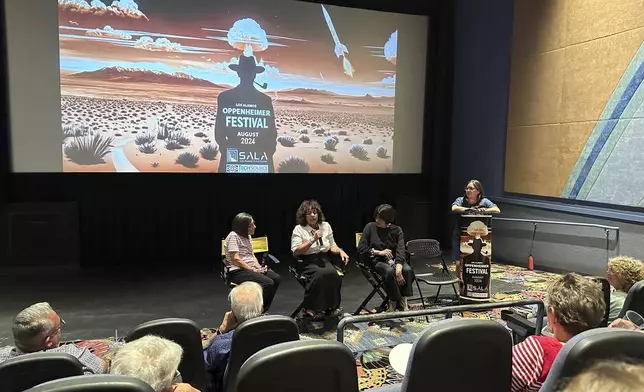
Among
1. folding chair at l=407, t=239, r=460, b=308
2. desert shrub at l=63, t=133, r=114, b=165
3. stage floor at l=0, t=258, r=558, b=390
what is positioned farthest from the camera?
desert shrub at l=63, t=133, r=114, b=165

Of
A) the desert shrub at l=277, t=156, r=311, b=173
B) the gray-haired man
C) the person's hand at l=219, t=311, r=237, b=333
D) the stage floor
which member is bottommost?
the stage floor

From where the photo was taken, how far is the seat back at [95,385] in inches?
40.2

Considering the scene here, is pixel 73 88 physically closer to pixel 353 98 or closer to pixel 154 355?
pixel 353 98

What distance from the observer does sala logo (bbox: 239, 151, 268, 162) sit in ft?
20.8

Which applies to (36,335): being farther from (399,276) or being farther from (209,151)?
(209,151)

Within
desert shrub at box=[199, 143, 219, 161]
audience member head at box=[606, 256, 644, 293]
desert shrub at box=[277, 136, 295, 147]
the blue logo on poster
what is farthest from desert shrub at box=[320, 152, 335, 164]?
audience member head at box=[606, 256, 644, 293]

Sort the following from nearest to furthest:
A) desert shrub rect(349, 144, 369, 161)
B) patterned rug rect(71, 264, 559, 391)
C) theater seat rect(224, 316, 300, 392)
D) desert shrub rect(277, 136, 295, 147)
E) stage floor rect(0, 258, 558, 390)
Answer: theater seat rect(224, 316, 300, 392)
patterned rug rect(71, 264, 559, 391)
stage floor rect(0, 258, 558, 390)
desert shrub rect(277, 136, 295, 147)
desert shrub rect(349, 144, 369, 161)

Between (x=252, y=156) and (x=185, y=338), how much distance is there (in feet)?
15.1

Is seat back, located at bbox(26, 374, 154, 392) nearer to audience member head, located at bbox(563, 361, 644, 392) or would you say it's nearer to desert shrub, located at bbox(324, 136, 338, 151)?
audience member head, located at bbox(563, 361, 644, 392)

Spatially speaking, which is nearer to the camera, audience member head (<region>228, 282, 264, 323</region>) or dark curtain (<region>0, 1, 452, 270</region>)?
audience member head (<region>228, 282, 264, 323</region>)

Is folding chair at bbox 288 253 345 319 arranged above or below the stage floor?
above

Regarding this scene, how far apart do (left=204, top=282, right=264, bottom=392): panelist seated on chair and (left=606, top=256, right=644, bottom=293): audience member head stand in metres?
2.09

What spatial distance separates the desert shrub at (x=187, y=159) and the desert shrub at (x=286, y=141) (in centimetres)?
118

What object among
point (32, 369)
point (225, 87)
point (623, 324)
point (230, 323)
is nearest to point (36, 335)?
point (32, 369)
